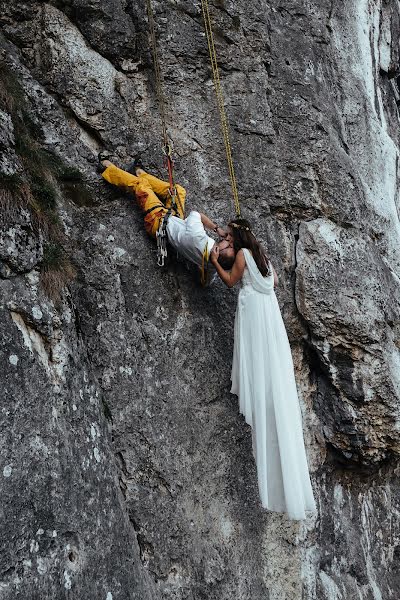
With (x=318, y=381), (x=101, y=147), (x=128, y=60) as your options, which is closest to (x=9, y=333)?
(x=101, y=147)

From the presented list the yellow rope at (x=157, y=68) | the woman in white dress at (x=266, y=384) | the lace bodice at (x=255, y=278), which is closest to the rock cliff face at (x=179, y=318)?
the yellow rope at (x=157, y=68)

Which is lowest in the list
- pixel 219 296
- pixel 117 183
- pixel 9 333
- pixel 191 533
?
pixel 191 533

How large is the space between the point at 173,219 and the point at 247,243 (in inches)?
33.0

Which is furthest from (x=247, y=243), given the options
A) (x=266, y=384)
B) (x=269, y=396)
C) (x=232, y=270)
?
(x=269, y=396)

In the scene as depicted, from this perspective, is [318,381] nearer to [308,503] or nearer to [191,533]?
[308,503]

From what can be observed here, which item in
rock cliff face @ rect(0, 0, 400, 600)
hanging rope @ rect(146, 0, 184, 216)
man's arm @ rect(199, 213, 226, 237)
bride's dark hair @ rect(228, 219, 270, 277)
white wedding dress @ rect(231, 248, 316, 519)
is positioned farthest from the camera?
hanging rope @ rect(146, 0, 184, 216)

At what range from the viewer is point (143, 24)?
773 centimetres

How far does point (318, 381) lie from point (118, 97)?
3.98m

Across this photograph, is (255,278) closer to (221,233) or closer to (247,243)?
(247,243)

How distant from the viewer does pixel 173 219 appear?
6.46 meters

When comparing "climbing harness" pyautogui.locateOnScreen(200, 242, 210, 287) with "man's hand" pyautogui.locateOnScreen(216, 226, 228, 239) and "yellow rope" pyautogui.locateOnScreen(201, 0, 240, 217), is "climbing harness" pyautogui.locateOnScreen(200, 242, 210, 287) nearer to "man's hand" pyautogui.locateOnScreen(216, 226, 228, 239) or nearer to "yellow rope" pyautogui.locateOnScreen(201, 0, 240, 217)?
"man's hand" pyautogui.locateOnScreen(216, 226, 228, 239)

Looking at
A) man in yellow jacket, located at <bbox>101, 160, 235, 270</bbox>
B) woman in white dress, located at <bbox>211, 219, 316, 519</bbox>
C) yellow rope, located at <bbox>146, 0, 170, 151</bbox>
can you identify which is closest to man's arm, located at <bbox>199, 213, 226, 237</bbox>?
man in yellow jacket, located at <bbox>101, 160, 235, 270</bbox>

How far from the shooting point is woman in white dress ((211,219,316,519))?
5734mm

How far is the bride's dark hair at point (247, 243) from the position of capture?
6.13 m
